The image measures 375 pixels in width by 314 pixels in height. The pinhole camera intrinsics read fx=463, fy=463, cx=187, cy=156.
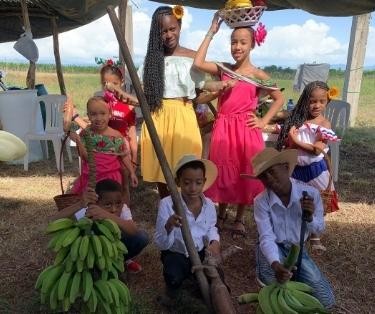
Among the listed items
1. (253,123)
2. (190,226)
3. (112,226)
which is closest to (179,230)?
(190,226)

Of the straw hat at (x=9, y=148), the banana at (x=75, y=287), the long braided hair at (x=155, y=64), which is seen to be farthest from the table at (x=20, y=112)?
the straw hat at (x=9, y=148)

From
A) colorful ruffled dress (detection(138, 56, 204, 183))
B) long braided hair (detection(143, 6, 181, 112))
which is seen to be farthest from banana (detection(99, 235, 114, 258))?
long braided hair (detection(143, 6, 181, 112))

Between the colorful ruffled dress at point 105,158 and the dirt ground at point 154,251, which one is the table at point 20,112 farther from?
the colorful ruffled dress at point 105,158

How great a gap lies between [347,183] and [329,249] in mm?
2329

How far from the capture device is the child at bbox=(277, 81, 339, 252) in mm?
3945

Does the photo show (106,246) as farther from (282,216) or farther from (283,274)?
(282,216)

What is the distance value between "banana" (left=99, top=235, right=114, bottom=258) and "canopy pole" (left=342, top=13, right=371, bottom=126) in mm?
8925

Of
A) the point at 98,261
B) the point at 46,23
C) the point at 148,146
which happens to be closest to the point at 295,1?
the point at 148,146

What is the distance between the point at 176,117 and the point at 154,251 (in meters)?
1.16

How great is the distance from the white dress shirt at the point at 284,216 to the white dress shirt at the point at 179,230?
0.33 m

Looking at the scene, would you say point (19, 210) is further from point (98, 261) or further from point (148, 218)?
point (98, 261)

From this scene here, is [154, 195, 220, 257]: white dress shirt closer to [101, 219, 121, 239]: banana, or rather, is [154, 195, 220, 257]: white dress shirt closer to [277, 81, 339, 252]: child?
[101, 219, 121, 239]: banana

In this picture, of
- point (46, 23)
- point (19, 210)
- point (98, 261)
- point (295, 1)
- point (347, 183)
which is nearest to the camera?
point (98, 261)

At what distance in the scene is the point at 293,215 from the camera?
3.09 metres
